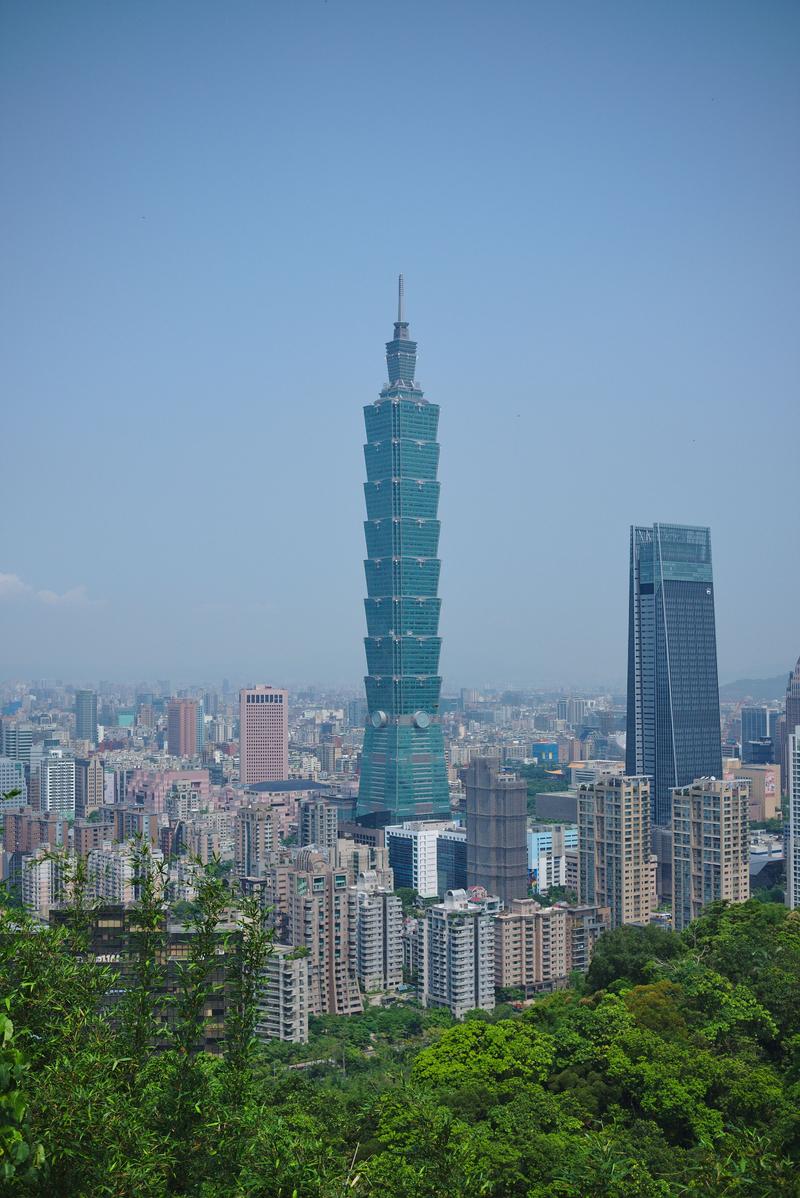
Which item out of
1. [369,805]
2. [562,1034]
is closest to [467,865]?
[369,805]

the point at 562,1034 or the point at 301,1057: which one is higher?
the point at 562,1034

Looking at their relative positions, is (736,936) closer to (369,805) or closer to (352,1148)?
(352,1148)

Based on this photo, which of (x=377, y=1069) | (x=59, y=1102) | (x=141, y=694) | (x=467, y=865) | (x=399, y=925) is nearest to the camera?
(x=59, y=1102)

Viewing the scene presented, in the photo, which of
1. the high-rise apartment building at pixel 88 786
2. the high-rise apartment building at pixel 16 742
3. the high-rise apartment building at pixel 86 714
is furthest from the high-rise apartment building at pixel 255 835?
the high-rise apartment building at pixel 86 714

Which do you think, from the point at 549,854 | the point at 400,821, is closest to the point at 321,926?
the point at 549,854

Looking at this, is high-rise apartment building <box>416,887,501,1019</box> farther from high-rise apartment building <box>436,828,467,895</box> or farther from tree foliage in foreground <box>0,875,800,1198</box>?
high-rise apartment building <box>436,828,467,895</box>

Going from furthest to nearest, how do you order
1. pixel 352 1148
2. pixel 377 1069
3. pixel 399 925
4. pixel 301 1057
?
pixel 399 925
pixel 301 1057
pixel 377 1069
pixel 352 1148
